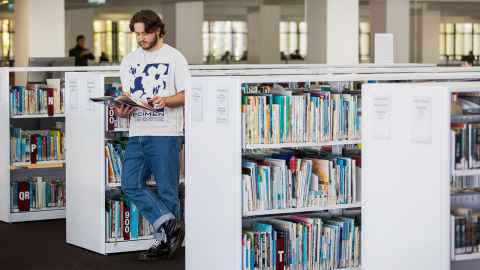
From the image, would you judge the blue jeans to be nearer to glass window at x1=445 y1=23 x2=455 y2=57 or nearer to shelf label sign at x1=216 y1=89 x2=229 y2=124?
shelf label sign at x1=216 y1=89 x2=229 y2=124

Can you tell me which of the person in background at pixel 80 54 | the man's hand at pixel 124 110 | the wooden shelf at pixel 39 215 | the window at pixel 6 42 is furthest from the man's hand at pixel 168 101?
the window at pixel 6 42

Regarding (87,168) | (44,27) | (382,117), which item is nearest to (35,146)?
(87,168)

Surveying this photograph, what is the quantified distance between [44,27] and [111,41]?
27.4 feet

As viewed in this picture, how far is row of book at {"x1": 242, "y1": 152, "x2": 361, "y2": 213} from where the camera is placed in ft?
21.2

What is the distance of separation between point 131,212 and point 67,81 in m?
1.20

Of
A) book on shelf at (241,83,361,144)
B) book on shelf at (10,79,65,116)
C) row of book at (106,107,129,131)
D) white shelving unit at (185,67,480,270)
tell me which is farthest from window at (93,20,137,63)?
white shelving unit at (185,67,480,270)

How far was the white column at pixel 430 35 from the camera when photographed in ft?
61.8

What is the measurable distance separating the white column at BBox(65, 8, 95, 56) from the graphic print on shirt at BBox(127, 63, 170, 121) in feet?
36.6

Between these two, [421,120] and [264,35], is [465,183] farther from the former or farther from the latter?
[264,35]

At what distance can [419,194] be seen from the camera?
500cm

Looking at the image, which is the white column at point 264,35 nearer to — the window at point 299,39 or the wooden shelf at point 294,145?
the window at point 299,39

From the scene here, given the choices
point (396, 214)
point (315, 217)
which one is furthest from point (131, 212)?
point (396, 214)

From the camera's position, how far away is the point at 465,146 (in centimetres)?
493

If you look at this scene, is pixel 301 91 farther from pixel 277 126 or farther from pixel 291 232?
pixel 291 232
